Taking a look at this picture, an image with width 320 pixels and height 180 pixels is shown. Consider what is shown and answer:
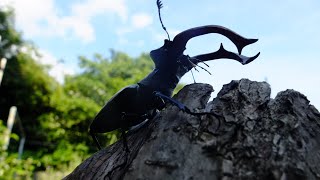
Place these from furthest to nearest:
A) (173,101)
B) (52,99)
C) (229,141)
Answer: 1. (52,99)
2. (173,101)
3. (229,141)

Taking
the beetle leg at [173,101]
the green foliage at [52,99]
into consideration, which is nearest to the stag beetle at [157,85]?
the beetle leg at [173,101]

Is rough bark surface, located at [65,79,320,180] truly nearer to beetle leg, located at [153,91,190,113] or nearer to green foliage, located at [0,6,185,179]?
beetle leg, located at [153,91,190,113]

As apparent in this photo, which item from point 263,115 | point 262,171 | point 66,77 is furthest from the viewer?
point 66,77

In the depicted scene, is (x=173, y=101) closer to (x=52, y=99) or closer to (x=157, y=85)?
(x=157, y=85)

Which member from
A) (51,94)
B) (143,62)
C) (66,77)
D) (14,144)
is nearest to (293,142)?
(14,144)

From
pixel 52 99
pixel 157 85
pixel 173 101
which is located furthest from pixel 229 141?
pixel 52 99

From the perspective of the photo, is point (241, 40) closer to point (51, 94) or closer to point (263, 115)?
point (263, 115)
